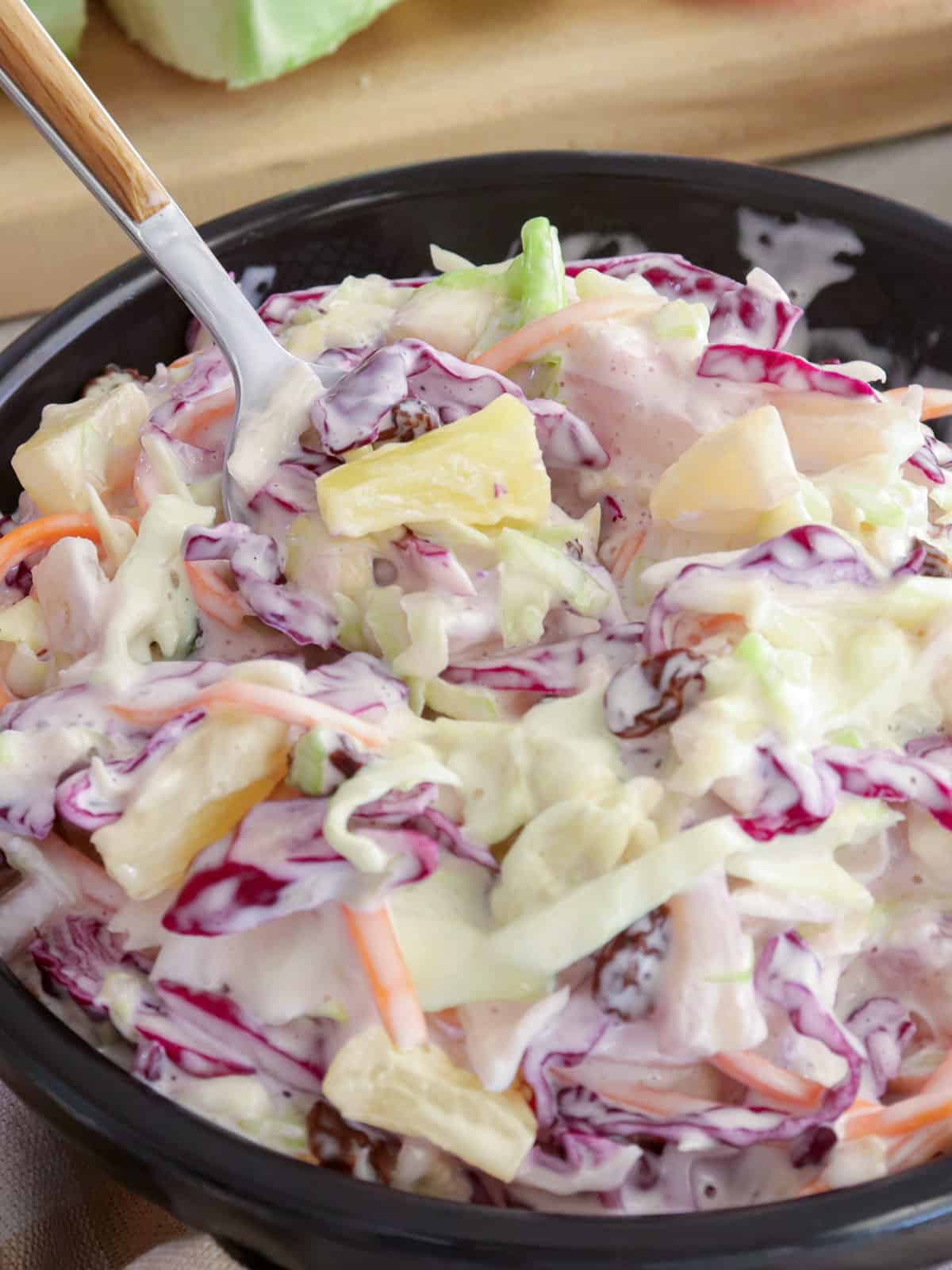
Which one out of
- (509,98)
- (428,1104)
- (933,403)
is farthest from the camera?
(509,98)

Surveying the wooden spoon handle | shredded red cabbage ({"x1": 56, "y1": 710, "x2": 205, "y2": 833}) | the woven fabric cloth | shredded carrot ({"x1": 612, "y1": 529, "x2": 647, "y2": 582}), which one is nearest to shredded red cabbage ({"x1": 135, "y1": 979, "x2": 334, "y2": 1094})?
shredded red cabbage ({"x1": 56, "y1": 710, "x2": 205, "y2": 833})

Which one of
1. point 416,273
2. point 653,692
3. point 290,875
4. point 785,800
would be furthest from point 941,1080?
point 416,273

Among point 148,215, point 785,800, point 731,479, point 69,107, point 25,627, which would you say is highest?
point 69,107

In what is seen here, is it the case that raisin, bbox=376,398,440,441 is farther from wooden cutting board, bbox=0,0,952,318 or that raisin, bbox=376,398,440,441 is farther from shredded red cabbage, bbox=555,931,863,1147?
wooden cutting board, bbox=0,0,952,318

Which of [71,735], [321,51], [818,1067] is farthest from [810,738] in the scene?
[321,51]

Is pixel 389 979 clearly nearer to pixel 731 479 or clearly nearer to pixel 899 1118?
pixel 899 1118

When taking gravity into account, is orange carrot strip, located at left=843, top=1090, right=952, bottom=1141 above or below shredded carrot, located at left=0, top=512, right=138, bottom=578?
below

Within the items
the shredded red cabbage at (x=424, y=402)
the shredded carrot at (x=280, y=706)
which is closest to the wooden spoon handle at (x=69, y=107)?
the shredded red cabbage at (x=424, y=402)

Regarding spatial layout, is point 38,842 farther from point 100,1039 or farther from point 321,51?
point 321,51
